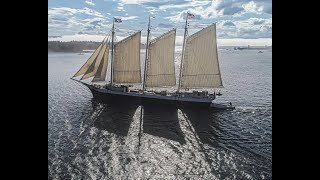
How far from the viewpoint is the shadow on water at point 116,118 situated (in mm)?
14664

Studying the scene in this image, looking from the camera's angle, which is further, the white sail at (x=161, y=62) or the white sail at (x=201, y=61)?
the white sail at (x=161, y=62)

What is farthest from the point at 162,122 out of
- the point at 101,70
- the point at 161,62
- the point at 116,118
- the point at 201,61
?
the point at 101,70

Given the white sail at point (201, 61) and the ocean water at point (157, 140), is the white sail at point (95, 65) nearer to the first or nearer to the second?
the ocean water at point (157, 140)

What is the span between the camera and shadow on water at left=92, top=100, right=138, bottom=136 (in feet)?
48.1

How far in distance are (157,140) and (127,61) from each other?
10411mm

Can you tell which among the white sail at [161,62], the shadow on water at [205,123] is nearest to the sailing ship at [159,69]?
the white sail at [161,62]

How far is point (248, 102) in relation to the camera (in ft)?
63.1

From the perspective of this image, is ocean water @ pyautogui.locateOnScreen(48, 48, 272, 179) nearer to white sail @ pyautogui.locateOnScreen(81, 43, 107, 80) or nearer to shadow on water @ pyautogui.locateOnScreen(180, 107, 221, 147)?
shadow on water @ pyautogui.locateOnScreen(180, 107, 221, 147)

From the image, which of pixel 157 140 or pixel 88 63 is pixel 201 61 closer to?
pixel 88 63

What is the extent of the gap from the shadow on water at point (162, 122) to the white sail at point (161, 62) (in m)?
2.35
